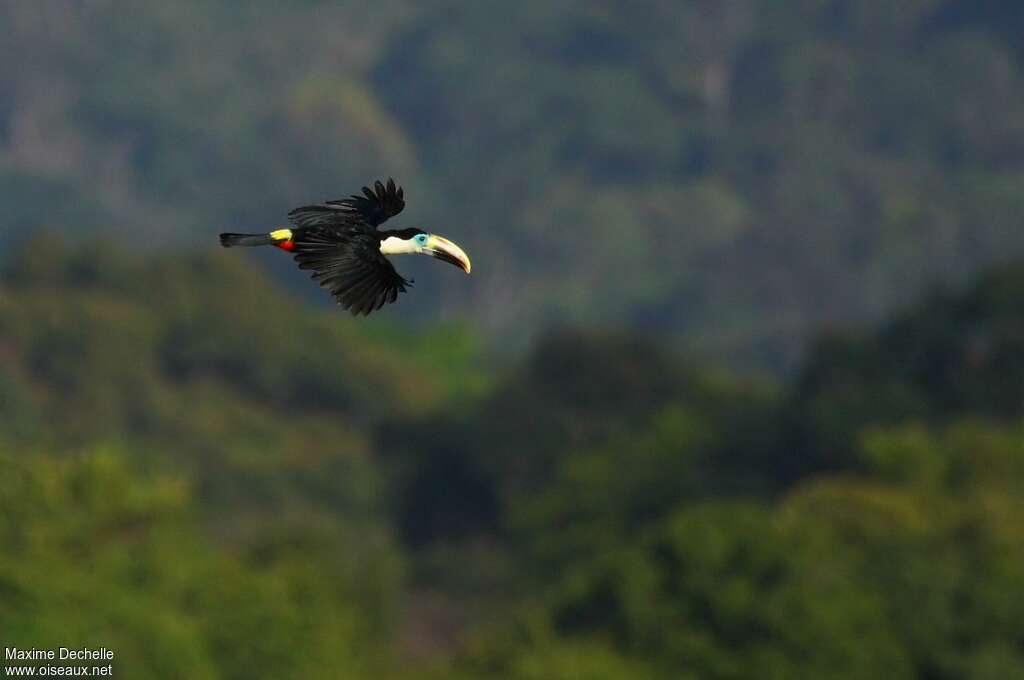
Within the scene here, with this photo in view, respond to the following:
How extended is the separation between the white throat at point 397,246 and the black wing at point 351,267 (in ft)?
0.52

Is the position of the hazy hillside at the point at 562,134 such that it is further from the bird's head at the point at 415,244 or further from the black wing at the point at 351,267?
the black wing at the point at 351,267

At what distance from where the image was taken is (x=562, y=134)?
15825 centimetres

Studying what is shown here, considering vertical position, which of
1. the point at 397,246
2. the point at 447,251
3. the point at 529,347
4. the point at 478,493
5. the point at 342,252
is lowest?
the point at 342,252

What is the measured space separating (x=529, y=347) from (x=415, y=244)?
362 ft

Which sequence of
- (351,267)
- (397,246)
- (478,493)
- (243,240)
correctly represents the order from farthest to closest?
(478,493) → (397,246) → (351,267) → (243,240)

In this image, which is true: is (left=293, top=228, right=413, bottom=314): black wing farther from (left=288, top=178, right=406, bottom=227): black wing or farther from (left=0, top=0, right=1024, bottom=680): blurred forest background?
(left=0, top=0, right=1024, bottom=680): blurred forest background

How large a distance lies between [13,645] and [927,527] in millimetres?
23585

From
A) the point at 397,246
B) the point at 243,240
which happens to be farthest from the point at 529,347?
the point at 243,240

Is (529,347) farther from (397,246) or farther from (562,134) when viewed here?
(397,246)

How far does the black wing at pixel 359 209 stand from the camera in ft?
39.1

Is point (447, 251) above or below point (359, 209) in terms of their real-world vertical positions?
below

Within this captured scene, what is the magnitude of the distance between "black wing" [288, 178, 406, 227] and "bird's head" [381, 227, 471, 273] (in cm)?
10

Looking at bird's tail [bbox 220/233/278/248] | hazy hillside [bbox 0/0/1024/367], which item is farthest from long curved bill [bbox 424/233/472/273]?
hazy hillside [bbox 0/0/1024/367]

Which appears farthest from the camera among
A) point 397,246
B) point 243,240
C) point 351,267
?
point 397,246
